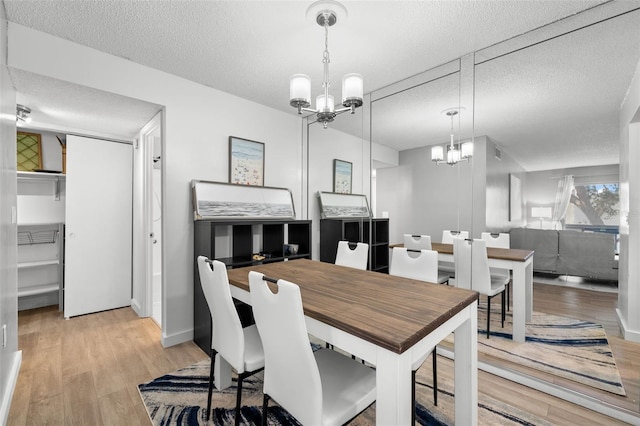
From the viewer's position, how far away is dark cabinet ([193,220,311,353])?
100 inches

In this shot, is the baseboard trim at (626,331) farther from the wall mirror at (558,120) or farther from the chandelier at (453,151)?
the chandelier at (453,151)

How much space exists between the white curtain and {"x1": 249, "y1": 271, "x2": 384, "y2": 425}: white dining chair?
1745 millimetres

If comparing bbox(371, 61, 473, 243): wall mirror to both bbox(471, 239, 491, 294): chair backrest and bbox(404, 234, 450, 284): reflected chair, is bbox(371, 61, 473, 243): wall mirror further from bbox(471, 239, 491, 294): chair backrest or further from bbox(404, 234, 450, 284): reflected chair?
bbox(471, 239, 491, 294): chair backrest

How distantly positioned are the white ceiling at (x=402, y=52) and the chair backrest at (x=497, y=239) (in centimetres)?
60

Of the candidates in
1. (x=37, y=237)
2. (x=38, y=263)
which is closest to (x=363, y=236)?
(x=38, y=263)

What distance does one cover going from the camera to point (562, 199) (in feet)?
6.48

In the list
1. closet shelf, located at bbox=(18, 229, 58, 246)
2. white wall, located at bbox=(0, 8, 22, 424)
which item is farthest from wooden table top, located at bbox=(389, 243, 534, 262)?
closet shelf, located at bbox=(18, 229, 58, 246)

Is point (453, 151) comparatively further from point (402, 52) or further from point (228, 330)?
point (228, 330)

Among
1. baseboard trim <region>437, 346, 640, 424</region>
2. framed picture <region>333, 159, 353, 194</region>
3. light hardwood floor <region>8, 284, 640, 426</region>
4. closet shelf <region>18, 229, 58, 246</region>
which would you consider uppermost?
framed picture <region>333, 159, 353, 194</region>

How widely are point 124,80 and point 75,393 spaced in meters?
2.47

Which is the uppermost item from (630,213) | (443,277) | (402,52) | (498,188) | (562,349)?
(402,52)

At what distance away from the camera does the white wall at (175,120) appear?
2135 millimetres

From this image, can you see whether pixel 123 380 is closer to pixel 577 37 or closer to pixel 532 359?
pixel 532 359

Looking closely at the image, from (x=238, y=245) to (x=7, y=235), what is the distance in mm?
1691
